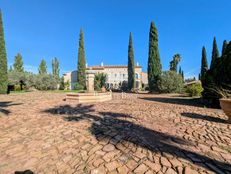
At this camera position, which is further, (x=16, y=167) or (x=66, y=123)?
(x=66, y=123)

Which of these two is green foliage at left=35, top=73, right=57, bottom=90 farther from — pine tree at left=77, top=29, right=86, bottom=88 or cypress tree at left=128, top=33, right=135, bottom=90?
cypress tree at left=128, top=33, right=135, bottom=90

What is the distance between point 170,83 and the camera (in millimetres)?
19531

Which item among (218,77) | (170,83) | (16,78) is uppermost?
(16,78)

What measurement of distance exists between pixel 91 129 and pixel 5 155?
2.01 m

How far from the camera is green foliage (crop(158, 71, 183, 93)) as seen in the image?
19.6m

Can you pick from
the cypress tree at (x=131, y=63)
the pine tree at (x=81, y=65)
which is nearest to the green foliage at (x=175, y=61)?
the cypress tree at (x=131, y=63)

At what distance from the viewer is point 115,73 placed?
46.5 m

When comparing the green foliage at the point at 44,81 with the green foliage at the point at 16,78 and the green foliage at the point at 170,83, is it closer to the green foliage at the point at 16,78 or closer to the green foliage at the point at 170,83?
the green foliage at the point at 16,78

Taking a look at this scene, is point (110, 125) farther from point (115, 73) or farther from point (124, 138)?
point (115, 73)

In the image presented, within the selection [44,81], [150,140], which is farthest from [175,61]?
[150,140]

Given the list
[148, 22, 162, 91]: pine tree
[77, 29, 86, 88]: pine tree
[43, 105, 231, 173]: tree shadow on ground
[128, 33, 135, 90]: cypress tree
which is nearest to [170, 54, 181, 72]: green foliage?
[128, 33, 135, 90]: cypress tree

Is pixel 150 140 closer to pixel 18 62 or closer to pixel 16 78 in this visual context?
pixel 16 78

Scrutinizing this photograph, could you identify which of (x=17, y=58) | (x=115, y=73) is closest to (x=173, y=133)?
(x=115, y=73)

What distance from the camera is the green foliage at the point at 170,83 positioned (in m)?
19.6
